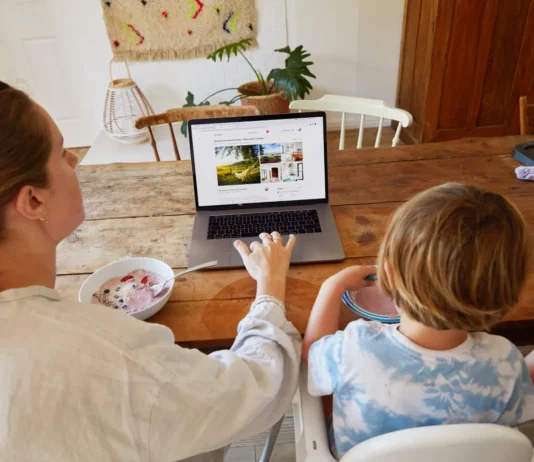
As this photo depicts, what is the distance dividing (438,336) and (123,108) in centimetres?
319

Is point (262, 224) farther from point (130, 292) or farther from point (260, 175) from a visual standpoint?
point (130, 292)

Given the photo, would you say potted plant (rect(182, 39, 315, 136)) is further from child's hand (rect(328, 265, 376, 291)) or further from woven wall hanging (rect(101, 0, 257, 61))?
child's hand (rect(328, 265, 376, 291))

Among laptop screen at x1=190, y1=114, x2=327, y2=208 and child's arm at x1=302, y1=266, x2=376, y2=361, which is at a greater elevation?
laptop screen at x1=190, y1=114, x2=327, y2=208

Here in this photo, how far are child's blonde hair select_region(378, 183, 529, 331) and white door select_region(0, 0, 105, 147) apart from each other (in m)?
3.35

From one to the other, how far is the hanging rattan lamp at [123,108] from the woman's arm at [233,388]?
277 centimetres

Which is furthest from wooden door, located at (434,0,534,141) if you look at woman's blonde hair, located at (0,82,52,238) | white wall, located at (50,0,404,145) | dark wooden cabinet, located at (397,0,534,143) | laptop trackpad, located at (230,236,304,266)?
woman's blonde hair, located at (0,82,52,238)

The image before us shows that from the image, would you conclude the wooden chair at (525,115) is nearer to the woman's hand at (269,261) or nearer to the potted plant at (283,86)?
the woman's hand at (269,261)

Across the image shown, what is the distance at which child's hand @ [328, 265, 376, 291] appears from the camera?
913 millimetres

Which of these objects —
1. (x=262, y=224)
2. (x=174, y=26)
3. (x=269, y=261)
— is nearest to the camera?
(x=269, y=261)

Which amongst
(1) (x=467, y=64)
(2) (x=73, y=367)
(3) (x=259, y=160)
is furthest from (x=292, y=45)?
(2) (x=73, y=367)

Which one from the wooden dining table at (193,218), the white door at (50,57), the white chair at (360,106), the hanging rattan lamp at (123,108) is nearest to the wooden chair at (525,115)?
the wooden dining table at (193,218)

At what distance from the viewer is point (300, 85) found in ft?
9.31

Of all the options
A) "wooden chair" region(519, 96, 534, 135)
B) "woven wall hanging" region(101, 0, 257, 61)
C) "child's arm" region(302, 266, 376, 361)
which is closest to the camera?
"child's arm" region(302, 266, 376, 361)

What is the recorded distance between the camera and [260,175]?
4.04ft
